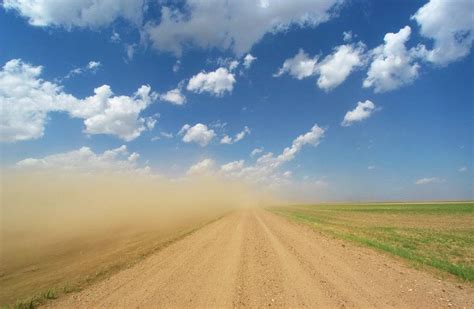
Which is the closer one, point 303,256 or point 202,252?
point 303,256

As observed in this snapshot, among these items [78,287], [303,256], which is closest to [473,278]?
[303,256]

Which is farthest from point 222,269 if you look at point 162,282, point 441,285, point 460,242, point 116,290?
point 460,242

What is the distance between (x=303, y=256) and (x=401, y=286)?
5.80 metres

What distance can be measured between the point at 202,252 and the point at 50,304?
344 inches

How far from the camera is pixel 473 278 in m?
11.1

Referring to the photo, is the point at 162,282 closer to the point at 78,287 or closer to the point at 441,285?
the point at 78,287

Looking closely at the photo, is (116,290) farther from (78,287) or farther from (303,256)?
(303,256)

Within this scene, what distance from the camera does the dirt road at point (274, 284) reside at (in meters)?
9.08

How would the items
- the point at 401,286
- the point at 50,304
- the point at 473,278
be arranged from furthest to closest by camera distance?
1. the point at 473,278
2. the point at 401,286
3. the point at 50,304

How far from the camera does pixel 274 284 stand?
1080cm

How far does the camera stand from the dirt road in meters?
9.08

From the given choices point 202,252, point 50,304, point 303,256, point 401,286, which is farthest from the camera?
point 202,252

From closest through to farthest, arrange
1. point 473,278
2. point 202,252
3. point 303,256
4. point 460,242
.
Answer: point 473,278
point 303,256
point 202,252
point 460,242

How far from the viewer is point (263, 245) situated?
64.5 ft
